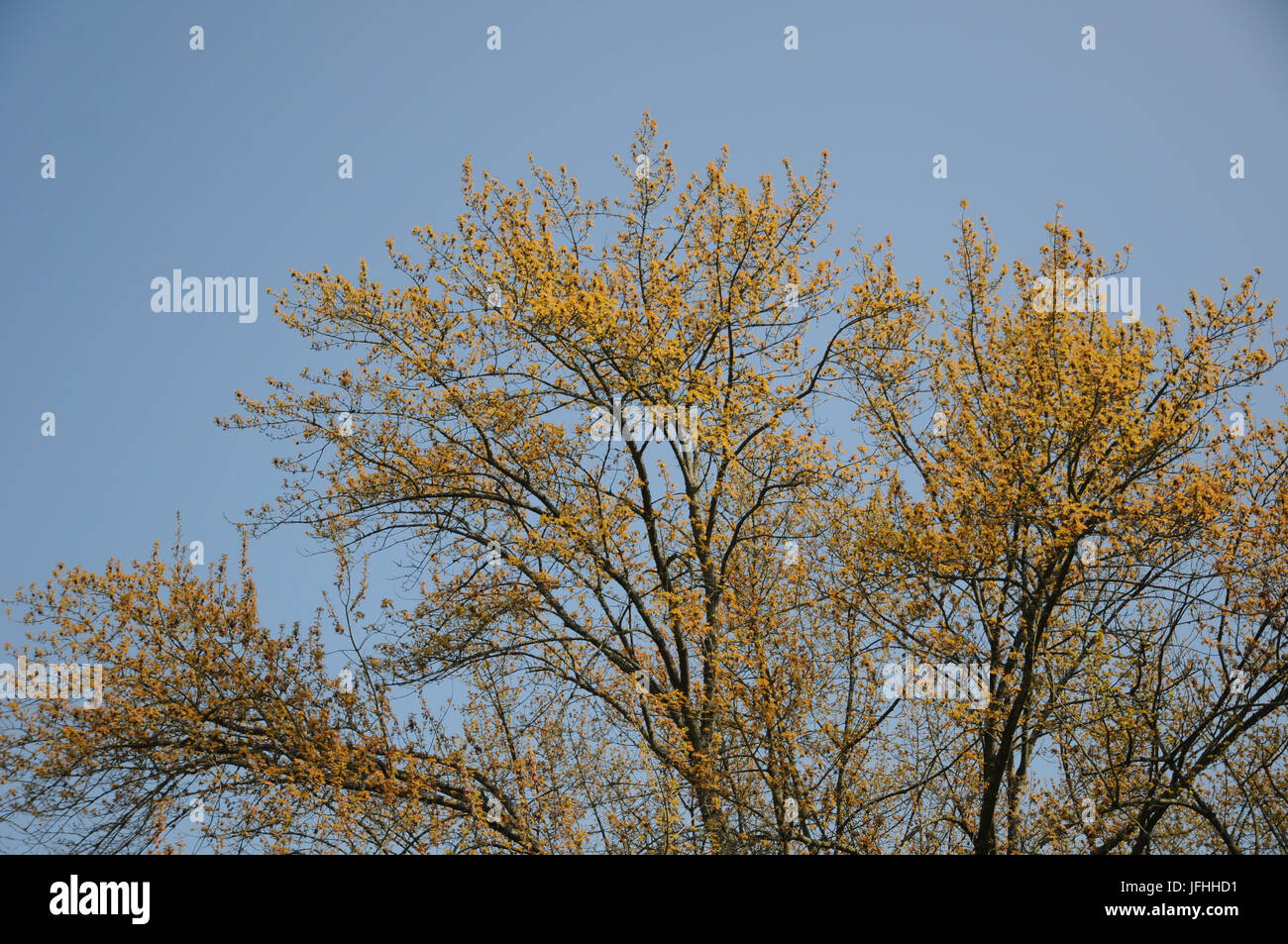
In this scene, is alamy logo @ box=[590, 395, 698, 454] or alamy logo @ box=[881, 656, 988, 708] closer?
alamy logo @ box=[881, 656, 988, 708]

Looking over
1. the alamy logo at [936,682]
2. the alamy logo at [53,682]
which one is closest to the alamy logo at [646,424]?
the alamy logo at [936,682]
